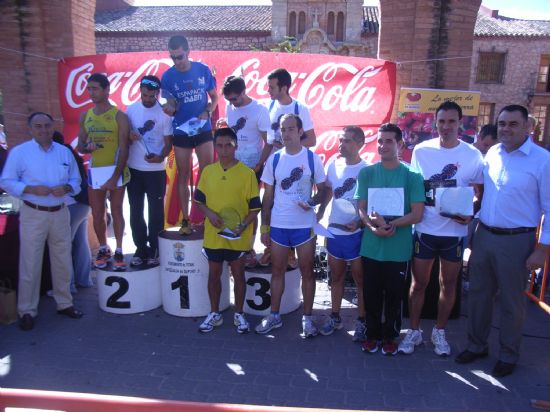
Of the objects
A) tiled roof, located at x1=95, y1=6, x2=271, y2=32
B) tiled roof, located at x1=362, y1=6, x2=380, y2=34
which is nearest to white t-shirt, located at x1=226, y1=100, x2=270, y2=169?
tiled roof, located at x1=95, y1=6, x2=271, y2=32

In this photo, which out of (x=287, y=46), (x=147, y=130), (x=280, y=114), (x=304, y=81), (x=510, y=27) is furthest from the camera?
(x=510, y=27)

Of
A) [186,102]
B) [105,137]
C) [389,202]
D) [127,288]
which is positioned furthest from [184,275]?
[389,202]

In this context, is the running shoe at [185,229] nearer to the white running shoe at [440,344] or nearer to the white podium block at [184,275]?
the white podium block at [184,275]

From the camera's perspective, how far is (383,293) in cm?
417

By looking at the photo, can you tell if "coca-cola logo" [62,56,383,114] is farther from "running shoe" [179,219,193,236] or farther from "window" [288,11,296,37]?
"window" [288,11,296,37]

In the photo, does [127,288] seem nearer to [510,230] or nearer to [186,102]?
[186,102]

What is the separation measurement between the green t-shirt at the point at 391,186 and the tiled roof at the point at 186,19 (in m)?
32.5

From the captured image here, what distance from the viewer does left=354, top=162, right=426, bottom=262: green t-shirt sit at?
12.3ft

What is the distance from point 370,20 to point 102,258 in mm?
35836

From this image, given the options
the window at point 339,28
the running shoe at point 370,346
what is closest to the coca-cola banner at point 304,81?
the running shoe at point 370,346

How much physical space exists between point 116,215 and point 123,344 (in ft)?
4.99

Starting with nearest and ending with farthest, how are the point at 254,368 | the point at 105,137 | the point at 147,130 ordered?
the point at 254,368 < the point at 105,137 < the point at 147,130

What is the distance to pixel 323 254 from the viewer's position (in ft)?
20.6

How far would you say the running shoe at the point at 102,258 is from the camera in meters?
5.05
